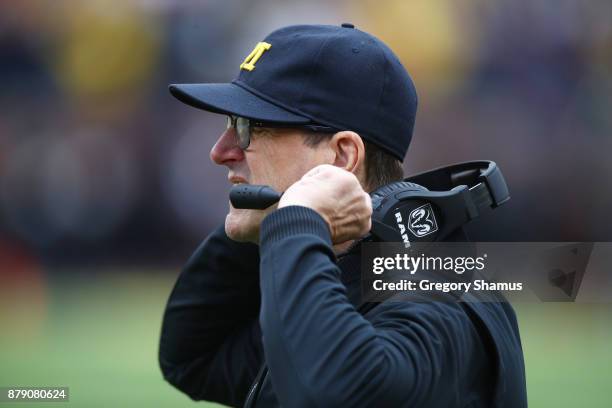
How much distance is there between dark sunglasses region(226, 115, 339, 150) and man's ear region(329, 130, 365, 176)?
2cm

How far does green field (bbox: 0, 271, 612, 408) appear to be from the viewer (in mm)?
5043

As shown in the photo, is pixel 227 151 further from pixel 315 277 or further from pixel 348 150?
pixel 315 277

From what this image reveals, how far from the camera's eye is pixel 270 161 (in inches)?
62.9

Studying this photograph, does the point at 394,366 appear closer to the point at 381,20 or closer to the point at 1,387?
the point at 1,387

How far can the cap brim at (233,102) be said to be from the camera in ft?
5.10

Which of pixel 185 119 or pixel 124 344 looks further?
pixel 185 119

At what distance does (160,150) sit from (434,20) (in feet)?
7.72

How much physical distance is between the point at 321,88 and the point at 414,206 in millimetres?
262

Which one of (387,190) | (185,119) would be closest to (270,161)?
(387,190)

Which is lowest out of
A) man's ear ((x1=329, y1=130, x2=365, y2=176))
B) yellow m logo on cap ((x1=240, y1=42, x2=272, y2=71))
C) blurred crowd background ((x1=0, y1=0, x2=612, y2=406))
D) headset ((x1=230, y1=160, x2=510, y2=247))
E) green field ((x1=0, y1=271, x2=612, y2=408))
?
green field ((x1=0, y1=271, x2=612, y2=408))

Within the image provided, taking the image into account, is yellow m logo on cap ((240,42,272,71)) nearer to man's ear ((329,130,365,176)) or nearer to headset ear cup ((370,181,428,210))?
man's ear ((329,130,365,176))

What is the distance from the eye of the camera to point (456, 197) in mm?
1493

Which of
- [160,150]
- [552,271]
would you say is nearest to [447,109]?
[160,150]

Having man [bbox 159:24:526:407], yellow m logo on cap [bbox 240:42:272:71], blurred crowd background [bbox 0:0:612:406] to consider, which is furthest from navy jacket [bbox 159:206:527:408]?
blurred crowd background [bbox 0:0:612:406]
